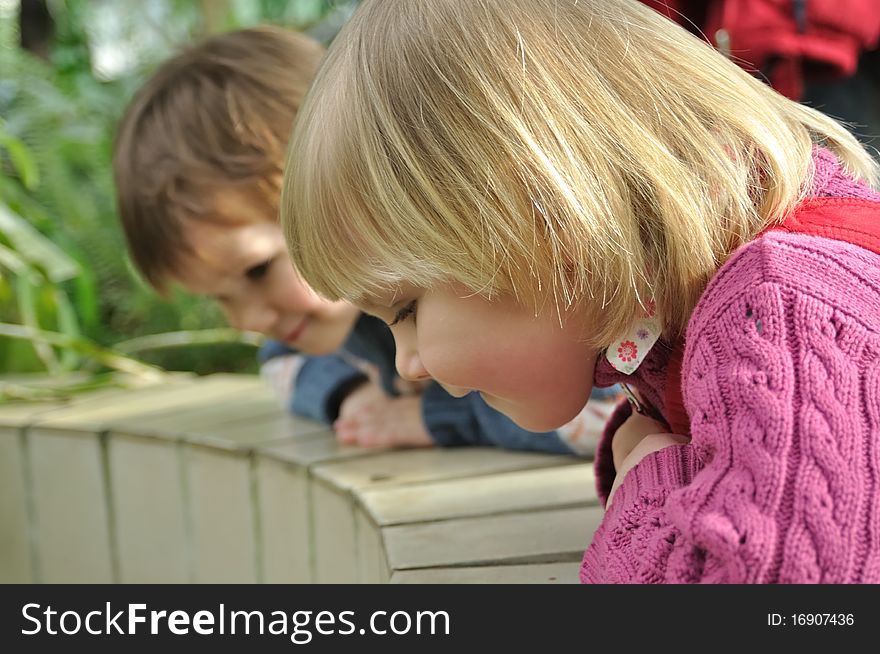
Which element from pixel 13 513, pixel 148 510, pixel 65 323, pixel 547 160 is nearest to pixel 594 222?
pixel 547 160

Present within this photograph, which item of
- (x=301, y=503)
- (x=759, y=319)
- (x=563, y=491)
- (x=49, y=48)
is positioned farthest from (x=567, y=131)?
(x=49, y=48)

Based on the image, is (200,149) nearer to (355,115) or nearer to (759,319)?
(355,115)

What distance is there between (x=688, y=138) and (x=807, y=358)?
10.1 inches

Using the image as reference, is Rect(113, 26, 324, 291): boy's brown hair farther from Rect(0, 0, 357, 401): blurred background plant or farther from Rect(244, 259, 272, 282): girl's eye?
Rect(0, 0, 357, 401): blurred background plant

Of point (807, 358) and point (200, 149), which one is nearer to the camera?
point (807, 358)

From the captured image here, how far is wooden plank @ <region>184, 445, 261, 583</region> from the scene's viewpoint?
6.11ft

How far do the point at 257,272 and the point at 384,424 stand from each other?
34 cm

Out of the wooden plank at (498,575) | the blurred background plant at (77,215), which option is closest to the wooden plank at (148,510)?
the blurred background plant at (77,215)

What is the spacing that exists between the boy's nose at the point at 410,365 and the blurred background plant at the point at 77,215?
158 centimetres

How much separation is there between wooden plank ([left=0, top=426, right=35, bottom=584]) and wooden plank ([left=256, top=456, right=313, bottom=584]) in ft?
2.27

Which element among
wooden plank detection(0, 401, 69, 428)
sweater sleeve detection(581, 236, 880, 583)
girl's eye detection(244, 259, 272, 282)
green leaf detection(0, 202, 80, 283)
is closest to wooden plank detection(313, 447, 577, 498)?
girl's eye detection(244, 259, 272, 282)

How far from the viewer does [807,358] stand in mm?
789

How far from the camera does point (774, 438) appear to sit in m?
0.76

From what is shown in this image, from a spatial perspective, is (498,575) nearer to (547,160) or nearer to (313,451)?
(547,160)
